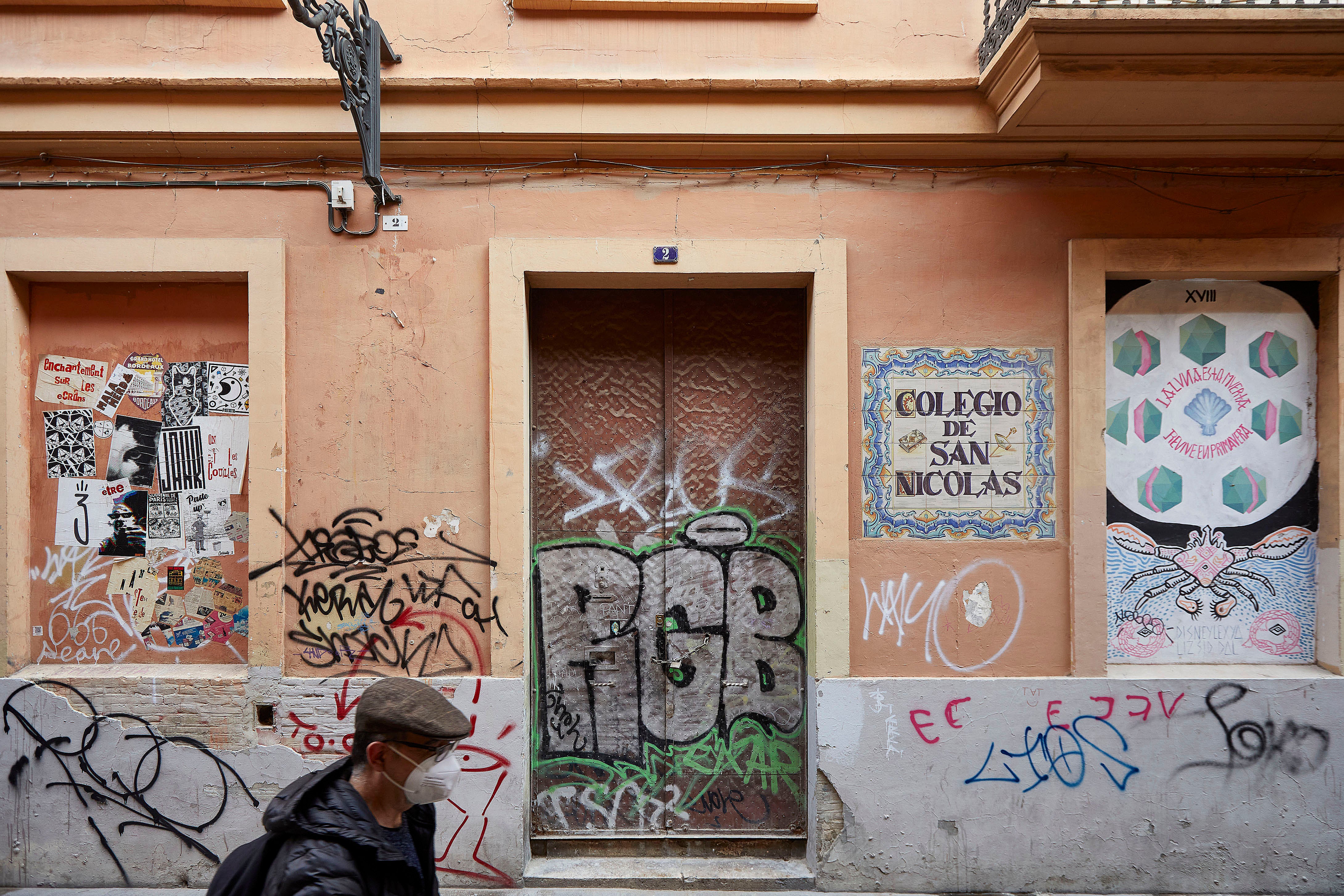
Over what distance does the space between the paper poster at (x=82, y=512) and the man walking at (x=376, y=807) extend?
325 centimetres

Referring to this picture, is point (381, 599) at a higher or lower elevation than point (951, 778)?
higher

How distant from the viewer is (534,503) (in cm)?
450

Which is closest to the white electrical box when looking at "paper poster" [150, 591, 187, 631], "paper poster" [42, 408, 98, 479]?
"paper poster" [42, 408, 98, 479]

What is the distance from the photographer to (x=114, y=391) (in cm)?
433

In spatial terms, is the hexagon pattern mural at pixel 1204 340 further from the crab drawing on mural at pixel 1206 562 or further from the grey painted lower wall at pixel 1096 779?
the grey painted lower wall at pixel 1096 779

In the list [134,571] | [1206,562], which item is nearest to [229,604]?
[134,571]

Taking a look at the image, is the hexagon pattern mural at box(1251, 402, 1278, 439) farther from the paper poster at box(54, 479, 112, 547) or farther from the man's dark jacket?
the paper poster at box(54, 479, 112, 547)

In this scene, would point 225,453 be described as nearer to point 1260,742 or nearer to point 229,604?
point 229,604

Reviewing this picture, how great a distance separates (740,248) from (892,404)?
1219 millimetres

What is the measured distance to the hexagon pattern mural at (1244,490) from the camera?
170 inches

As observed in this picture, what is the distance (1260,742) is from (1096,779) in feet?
3.06

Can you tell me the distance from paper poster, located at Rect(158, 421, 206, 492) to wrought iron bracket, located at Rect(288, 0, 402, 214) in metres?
1.72

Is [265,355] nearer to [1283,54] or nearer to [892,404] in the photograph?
[892,404]

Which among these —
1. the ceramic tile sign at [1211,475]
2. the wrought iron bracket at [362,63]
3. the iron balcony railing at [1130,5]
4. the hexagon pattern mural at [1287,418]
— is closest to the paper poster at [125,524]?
the wrought iron bracket at [362,63]
